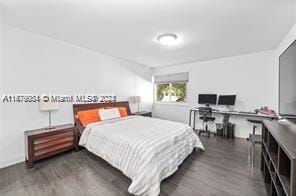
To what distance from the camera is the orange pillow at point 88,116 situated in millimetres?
3127

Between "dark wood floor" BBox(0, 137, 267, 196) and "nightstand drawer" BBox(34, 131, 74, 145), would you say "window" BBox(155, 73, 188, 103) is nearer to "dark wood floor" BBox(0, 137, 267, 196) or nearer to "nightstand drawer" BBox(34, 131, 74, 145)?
"dark wood floor" BBox(0, 137, 267, 196)

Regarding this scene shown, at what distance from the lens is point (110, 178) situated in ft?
6.64

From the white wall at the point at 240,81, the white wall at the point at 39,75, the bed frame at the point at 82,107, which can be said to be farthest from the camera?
the white wall at the point at 240,81

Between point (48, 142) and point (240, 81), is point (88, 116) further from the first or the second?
point (240, 81)

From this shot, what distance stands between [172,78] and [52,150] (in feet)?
14.6

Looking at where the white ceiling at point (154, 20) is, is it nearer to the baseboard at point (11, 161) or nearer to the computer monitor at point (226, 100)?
the computer monitor at point (226, 100)

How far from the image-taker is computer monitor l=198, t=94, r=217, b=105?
4.30m

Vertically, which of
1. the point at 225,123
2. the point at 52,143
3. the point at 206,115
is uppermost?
the point at 206,115

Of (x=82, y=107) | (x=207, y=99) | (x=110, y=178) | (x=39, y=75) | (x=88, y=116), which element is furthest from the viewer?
(x=207, y=99)

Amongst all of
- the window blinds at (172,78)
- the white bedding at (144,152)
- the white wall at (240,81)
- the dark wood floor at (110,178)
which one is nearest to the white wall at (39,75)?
the dark wood floor at (110,178)

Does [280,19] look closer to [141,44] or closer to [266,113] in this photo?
[266,113]

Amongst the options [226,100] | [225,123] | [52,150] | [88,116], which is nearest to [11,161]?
[52,150]

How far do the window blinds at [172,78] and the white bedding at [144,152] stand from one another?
292 cm

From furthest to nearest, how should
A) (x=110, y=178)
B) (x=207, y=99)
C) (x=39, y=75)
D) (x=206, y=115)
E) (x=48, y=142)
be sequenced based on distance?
(x=207, y=99) < (x=206, y=115) < (x=39, y=75) < (x=48, y=142) < (x=110, y=178)
